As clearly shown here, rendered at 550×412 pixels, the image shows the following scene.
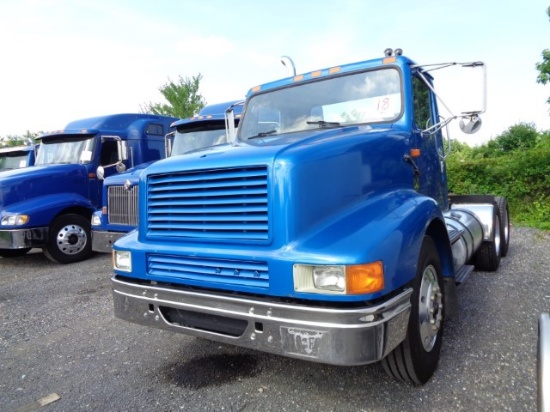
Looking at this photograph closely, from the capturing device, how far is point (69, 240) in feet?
25.0

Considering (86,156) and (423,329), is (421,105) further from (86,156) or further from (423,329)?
(86,156)

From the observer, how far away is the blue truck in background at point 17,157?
34.5 ft

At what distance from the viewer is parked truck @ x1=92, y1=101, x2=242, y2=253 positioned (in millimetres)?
6613

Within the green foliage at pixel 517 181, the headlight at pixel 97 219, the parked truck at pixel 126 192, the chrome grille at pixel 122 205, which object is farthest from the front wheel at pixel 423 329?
the green foliage at pixel 517 181

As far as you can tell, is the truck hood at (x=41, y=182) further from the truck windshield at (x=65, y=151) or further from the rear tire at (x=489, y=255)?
the rear tire at (x=489, y=255)

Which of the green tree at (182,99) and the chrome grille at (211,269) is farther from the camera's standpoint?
the green tree at (182,99)

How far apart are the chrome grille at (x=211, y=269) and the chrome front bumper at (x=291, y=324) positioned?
0.10 metres

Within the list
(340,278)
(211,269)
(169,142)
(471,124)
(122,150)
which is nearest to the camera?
(340,278)

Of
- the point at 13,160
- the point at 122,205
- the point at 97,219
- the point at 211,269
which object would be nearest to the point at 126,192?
the point at 122,205

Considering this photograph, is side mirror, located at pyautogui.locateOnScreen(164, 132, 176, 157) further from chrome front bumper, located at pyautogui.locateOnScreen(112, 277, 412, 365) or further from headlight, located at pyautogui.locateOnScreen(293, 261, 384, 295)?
headlight, located at pyautogui.locateOnScreen(293, 261, 384, 295)

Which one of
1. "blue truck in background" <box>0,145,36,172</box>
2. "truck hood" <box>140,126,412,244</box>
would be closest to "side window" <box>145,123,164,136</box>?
"blue truck in background" <box>0,145,36,172</box>

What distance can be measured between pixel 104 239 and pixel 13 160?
592 centimetres

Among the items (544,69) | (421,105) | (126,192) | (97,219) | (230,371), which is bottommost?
(230,371)

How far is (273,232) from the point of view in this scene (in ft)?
7.86
